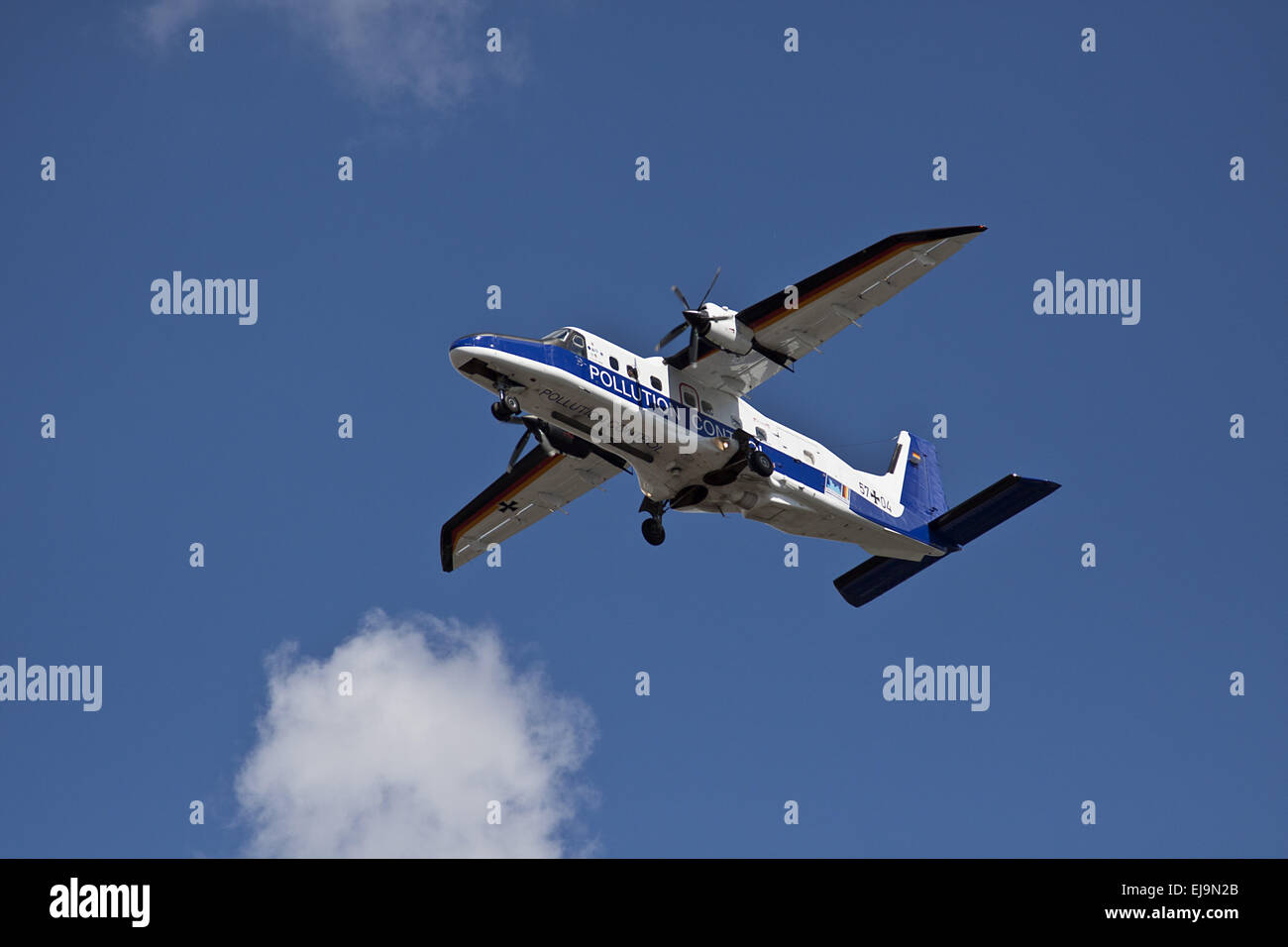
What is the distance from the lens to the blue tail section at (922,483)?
2838cm

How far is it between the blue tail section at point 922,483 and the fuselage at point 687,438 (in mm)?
248

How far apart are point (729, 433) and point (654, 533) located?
234 cm

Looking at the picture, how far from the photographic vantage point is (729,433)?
83.5 ft

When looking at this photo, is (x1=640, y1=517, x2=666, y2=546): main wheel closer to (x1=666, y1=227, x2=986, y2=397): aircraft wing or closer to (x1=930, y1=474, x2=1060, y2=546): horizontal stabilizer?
(x1=666, y1=227, x2=986, y2=397): aircraft wing

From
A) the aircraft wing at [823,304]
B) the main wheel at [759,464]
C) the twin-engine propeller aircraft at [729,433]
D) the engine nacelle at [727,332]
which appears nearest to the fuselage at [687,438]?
the twin-engine propeller aircraft at [729,433]

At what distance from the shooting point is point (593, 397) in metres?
23.8

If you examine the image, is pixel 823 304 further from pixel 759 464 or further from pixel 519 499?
pixel 519 499

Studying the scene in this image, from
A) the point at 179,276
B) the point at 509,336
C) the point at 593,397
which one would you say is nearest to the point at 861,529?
the point at 593,397

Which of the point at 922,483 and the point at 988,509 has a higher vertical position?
the point at 922,483

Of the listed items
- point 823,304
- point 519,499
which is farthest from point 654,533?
point 823,304

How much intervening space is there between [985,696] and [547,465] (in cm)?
1023

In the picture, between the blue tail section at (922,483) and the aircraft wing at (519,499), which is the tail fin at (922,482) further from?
the aircraft wing at (519,499)

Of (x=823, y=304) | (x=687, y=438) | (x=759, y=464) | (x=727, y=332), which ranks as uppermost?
(x=823, y=304)

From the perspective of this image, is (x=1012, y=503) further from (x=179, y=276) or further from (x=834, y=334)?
(x=179, y=276)
